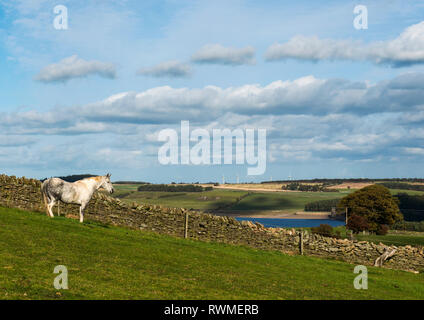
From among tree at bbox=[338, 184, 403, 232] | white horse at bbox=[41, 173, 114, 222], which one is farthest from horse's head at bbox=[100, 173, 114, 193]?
tree at bbox=[338, 184, 403, 232]

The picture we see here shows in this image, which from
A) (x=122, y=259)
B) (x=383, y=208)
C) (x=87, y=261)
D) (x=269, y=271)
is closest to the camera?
(x=87, y=261)

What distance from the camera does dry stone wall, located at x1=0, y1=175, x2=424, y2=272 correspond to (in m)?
32.5

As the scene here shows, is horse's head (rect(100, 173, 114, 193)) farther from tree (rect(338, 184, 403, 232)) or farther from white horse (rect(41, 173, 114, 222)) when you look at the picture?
tree (rect(338, 184, 403, 232))

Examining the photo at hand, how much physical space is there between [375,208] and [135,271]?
87348 mm

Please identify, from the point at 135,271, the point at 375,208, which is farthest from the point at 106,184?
the point at 375,208

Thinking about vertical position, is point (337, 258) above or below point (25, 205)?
below

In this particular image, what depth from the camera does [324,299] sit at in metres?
15.5

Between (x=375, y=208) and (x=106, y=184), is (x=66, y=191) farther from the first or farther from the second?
(x=375, y=208)

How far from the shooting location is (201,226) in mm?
34156

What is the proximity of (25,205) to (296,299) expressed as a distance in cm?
2367

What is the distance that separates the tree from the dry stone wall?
57.3 m

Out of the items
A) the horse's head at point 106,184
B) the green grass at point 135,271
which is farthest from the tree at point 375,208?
the horse's head at point 106,184
